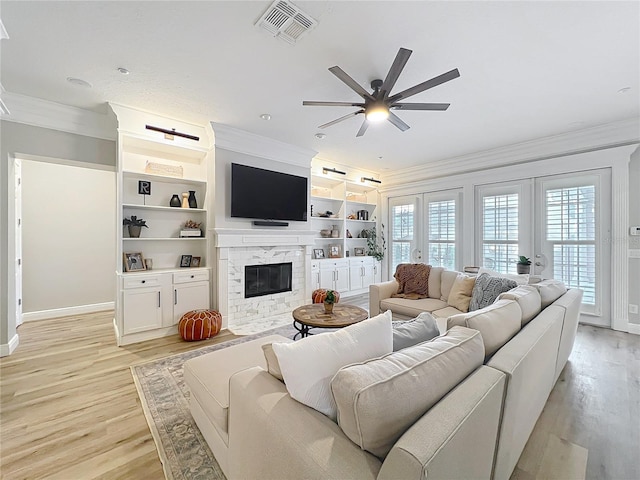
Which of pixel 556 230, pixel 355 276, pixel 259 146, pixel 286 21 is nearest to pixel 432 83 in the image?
pixel 286 21

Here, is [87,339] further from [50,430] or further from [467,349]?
[467,349]

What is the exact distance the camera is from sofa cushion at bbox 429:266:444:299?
355 centimetres

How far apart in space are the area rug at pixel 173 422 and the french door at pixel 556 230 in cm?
494

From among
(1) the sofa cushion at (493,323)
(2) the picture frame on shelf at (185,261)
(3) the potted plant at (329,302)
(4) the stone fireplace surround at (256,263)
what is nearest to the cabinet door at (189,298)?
(4) the stone fireplace surround at (256,263)

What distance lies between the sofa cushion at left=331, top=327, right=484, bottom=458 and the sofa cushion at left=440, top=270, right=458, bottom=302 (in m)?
2.57

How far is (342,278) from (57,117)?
4811 mm

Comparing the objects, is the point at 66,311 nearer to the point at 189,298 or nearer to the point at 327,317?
the point at 189,298

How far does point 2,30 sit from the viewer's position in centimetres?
197

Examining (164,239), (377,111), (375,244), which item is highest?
(377,111)

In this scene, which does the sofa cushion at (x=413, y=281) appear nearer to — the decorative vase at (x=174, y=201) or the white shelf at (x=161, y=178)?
the white shelf at (x=161, y=178)

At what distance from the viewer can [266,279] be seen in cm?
442

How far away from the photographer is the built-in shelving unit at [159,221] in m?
3.26

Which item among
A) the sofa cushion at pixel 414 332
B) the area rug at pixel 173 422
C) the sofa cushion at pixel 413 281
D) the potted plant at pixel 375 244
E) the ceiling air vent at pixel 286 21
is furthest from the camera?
the potted plant at pixel 375 244

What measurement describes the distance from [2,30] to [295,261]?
3.83 meters
